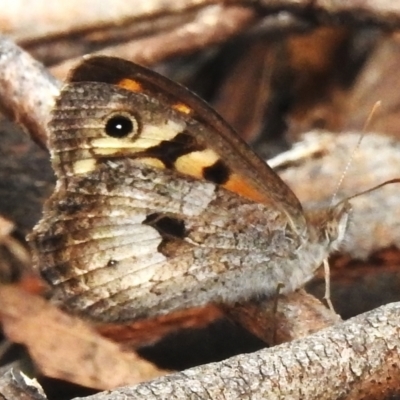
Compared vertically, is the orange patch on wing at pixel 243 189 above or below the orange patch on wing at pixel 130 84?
below

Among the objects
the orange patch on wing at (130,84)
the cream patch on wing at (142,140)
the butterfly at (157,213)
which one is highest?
the orange patch on wing at (130,84)

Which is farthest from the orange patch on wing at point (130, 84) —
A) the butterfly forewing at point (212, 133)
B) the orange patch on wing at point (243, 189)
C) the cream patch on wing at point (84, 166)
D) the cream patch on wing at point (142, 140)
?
the orange patch on wing at point (243, 189)

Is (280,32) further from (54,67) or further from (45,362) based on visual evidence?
(45,362)

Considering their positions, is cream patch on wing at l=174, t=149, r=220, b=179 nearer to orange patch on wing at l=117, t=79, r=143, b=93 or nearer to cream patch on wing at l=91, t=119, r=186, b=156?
cream patch on wing at l=91, t=119, r=186, b=156

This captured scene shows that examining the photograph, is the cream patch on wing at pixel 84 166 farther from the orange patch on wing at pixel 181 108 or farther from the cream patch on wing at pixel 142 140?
the orange patch on wing at pixel 181 108

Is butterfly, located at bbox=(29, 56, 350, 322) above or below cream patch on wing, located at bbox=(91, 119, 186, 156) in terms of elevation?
below

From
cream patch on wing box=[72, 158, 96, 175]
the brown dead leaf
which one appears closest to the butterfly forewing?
cream patch on wing box=[72, 158, 96, 175]

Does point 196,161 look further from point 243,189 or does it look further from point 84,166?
point 84,166

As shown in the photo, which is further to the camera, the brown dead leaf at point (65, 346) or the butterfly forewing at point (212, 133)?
the brown dead leaf at point (65, 346)
